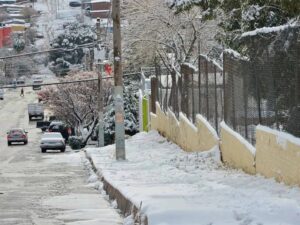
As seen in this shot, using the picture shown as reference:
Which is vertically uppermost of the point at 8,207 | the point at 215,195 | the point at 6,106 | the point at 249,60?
the point at 249,60

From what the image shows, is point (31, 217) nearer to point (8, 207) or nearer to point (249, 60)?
point (8, 207)

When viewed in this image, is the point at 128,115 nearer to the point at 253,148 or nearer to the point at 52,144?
the point at 52,144

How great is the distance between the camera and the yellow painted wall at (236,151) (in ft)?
44.7

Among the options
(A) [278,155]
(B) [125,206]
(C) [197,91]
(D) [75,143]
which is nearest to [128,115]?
(D) [75,143]

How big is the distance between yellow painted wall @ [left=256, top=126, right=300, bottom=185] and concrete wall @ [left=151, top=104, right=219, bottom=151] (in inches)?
185

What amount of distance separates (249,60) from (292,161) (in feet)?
12.1

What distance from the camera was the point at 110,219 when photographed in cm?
1118

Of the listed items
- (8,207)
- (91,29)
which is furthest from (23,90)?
(8,207)

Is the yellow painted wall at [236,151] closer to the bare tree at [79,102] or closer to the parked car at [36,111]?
the bare tree at [79,102]

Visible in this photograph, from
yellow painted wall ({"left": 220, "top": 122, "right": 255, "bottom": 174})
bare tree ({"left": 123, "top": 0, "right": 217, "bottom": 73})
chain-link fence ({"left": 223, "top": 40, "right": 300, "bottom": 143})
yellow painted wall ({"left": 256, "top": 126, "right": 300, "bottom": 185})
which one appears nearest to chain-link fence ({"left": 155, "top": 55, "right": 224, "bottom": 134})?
yellow painted wall ({"left": 220, "top": 122, "right": 255, "bottom": 174})

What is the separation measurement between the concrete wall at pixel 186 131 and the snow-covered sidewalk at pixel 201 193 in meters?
0.55

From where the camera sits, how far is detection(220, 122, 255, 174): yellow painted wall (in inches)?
536

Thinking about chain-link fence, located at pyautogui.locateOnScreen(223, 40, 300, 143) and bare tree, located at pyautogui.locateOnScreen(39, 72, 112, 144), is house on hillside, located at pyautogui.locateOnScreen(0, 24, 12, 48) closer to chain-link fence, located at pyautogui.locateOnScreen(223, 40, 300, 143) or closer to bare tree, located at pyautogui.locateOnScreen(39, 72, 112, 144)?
bare tree, located at pyautogui.locateOnScreen(39, 72, 112, 144)

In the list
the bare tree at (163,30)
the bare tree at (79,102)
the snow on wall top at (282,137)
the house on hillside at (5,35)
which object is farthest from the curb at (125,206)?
the house on hillside at (5,35)
